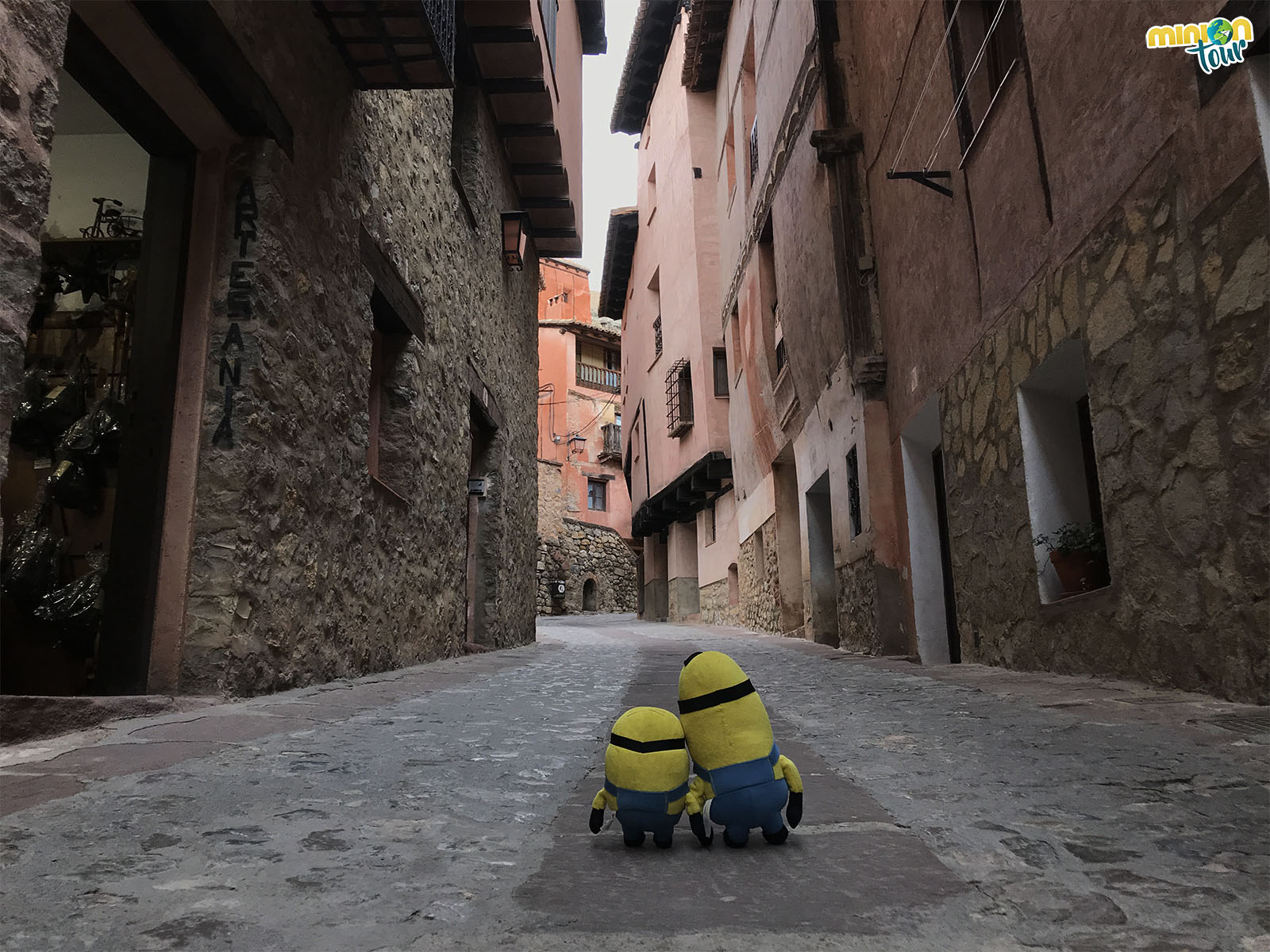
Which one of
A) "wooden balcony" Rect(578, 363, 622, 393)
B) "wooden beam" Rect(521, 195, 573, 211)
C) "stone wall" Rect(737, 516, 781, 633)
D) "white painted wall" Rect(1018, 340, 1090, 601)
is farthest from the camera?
"wooden balcony" Rect(578, 363, 622, 393)

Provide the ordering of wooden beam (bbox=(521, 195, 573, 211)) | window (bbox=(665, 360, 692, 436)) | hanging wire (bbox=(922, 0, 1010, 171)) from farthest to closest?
window (bbox=(665, 360, 692, 436)), wooden beam (bbox=(521, 195, 573, 211)), hanging wire (bbox=(922, 0, 1010, 171))

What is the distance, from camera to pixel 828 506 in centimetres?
A: 1080

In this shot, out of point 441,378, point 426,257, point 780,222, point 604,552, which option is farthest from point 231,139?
point 604,552

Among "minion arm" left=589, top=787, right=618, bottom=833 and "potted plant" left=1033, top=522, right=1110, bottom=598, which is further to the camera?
"potted plant" left=1033, top=522, right=1110, bottom=598

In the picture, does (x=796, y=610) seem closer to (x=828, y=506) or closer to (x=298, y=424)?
(x=828, y=506)

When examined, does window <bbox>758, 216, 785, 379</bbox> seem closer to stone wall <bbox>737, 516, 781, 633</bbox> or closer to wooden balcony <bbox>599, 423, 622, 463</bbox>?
stone wall <bbox>737, 516, 781, 633</bbox>

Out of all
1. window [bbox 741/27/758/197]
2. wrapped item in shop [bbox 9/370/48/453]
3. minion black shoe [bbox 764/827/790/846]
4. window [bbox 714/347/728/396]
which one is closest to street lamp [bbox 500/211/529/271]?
window [bbox 741/27/758/197]

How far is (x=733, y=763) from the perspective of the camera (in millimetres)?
1460

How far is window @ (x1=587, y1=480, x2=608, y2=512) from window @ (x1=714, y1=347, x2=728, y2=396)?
17.7 metres

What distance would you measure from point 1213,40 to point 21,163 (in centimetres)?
340

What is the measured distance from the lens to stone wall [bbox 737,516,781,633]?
42.0ft

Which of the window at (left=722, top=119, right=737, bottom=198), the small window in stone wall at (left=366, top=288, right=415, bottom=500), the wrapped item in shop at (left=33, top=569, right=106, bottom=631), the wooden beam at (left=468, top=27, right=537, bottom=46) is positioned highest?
the window at (left=722, top=119, right=737, bottom=198)

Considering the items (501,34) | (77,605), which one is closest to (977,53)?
(501,34)

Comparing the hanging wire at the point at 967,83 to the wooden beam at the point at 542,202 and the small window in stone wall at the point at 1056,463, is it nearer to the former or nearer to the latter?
the small window in stone wall at the point at 1056,463
